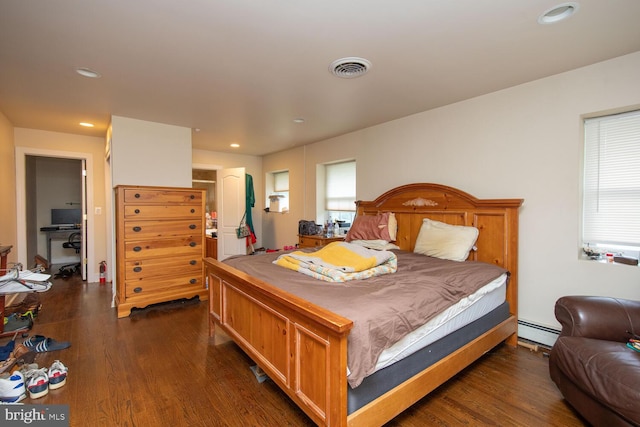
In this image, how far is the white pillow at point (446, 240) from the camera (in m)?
2.77

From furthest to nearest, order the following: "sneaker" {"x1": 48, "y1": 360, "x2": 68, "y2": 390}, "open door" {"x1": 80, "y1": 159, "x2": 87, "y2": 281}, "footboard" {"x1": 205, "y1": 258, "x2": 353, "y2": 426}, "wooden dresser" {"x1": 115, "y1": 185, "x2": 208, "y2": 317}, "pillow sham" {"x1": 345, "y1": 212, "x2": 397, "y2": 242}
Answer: "open door" {"x1": 80, "y1": 159, "x2": 87, "y2": 281} → "pillow sham" {"x1": 345, "y1": 212, "x2": 397, "y2": 242} → "wooden dresser" {"x1": 115, "y1": 185, "x2": 208, "y2": 317} → "sneaker" {"x1": 48, "y1": 360, "x2": 68, "y2": 390} → "footboard" {"x1": 205, "y1": 258, "x2": 353, "y2": 426}

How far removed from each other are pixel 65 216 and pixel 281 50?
705cm

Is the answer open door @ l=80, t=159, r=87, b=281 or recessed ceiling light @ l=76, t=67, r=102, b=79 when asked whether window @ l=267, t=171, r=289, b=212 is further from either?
recessed ceiling light @ l=76, t=67, r=102, b=79

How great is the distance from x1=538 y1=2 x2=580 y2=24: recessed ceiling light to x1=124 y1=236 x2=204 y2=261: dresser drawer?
3902 millimetres

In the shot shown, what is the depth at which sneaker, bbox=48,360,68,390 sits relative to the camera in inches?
79.4

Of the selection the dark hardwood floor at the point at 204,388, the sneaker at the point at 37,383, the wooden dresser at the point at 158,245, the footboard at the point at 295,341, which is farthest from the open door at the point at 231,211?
the sneaker at the point at 37,383

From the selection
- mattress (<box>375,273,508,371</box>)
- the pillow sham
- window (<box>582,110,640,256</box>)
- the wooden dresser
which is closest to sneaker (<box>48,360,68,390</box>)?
the wooden dresser

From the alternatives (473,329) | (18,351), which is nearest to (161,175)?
(18,351)

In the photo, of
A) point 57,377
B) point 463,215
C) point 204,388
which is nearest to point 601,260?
point 463,215

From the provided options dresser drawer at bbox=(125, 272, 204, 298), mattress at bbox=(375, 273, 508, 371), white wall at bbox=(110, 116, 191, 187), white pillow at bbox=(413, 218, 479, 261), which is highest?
white wall at bbox=(110, 116, 191, 187)

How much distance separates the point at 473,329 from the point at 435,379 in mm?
574

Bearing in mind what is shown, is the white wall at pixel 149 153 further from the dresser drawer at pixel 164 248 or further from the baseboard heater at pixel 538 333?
the baseboard heater at pixel 538 333

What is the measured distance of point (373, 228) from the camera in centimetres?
360

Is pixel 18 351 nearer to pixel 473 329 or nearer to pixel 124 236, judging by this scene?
pixel 124 236
